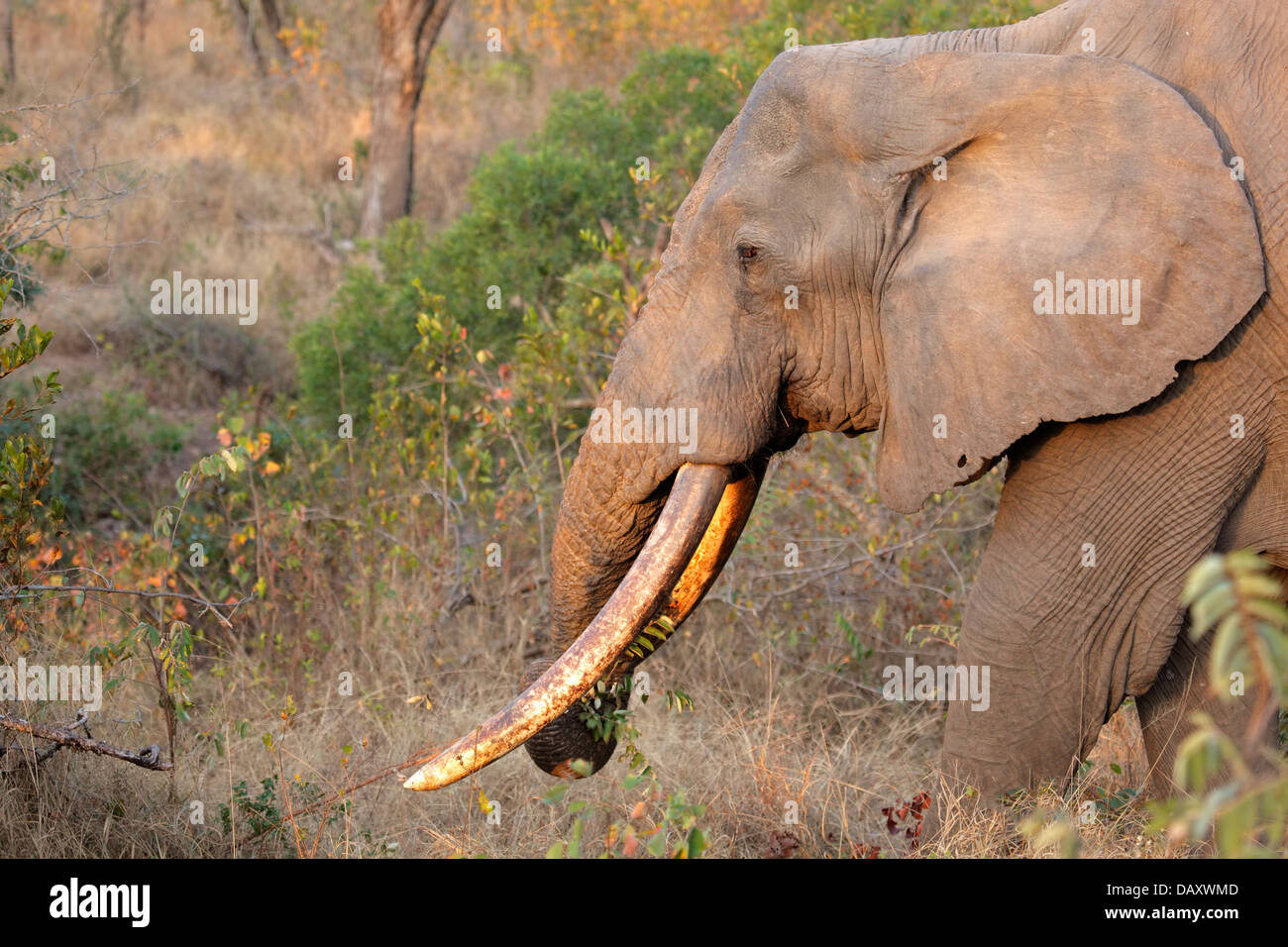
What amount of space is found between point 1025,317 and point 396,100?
9.64 meters

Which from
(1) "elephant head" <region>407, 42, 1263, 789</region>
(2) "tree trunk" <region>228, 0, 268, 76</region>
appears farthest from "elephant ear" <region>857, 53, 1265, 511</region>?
(2) "tree trunk" <region>228, 0, 268, 76</region>

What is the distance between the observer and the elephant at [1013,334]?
3771mm

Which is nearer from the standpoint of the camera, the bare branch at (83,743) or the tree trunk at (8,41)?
the bare branch at (83,743)

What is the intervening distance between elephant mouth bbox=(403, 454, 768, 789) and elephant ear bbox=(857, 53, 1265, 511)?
1.82ft

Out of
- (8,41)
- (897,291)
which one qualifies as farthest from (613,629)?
(8,41)

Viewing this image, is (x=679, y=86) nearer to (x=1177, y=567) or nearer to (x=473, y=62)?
(x=1177, y=567)

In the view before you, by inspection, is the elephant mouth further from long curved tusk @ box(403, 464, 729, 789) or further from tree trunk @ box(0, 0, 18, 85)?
tree trunk @ box(0, 0, 18, 85)

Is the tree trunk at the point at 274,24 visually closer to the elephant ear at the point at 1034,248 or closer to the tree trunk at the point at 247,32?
the tree trunk at the point at 247,32

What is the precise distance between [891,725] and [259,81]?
44.4 feet

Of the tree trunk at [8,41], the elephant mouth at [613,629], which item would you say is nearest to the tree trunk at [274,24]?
the tree trunk at [8,41]

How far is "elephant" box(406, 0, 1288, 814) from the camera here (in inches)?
148

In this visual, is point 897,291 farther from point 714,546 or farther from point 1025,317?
point 714,546

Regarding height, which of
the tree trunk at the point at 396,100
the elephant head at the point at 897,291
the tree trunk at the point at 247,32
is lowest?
the elephant head at the point at 897,291

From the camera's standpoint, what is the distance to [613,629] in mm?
3979
